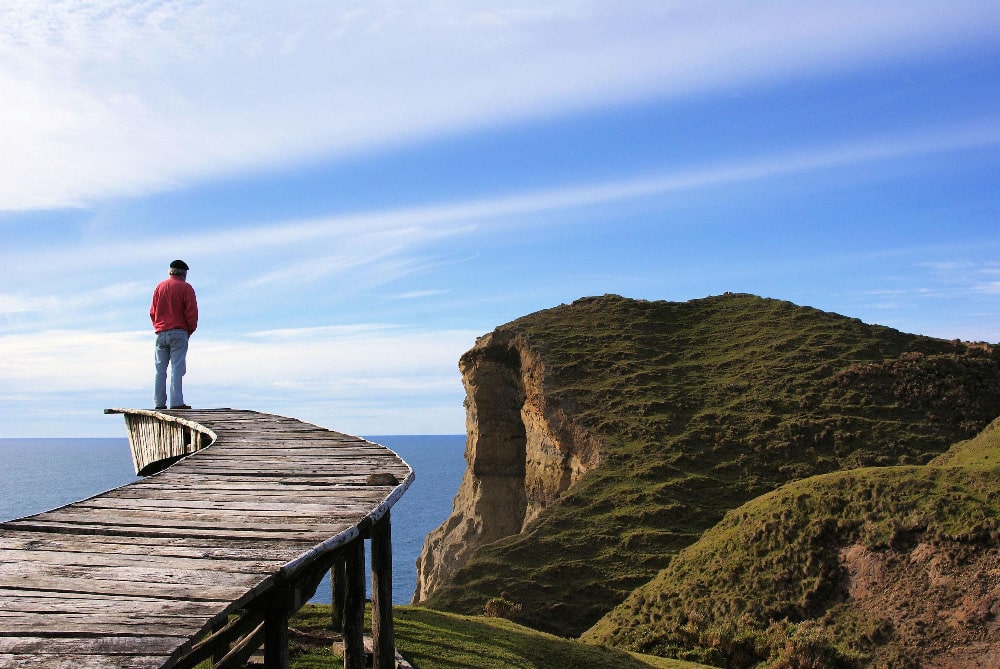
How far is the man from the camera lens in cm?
1526

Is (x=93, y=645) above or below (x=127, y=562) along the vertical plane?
below

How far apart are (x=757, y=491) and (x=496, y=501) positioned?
12.5 m

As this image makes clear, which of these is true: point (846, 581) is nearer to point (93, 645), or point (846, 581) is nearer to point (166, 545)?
Answer: point (166, 545)

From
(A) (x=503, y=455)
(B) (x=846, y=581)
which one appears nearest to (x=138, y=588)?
(B) (x=846, y=581)

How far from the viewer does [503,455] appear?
36844 mm

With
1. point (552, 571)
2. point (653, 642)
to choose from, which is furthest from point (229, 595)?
point (552, 571)

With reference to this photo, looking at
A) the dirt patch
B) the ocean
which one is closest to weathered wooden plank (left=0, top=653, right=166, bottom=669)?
the dirt patch

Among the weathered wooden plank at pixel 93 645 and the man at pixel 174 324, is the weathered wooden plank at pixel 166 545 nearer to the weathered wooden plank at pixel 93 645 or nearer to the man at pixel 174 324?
the weathered wooden plank at pixel 93 645

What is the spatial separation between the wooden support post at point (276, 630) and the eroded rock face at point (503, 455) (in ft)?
82.3

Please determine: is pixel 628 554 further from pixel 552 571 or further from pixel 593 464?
pixel 593 464

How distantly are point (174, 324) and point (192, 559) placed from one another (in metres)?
11.3

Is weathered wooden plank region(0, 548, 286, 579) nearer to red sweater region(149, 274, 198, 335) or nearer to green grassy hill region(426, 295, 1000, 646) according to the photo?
red sweater region(149, 274, 198, 335)

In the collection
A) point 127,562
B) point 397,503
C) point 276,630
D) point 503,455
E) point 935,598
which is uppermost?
point 127,562

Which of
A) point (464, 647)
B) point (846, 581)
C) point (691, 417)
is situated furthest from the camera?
point (691, 417)
